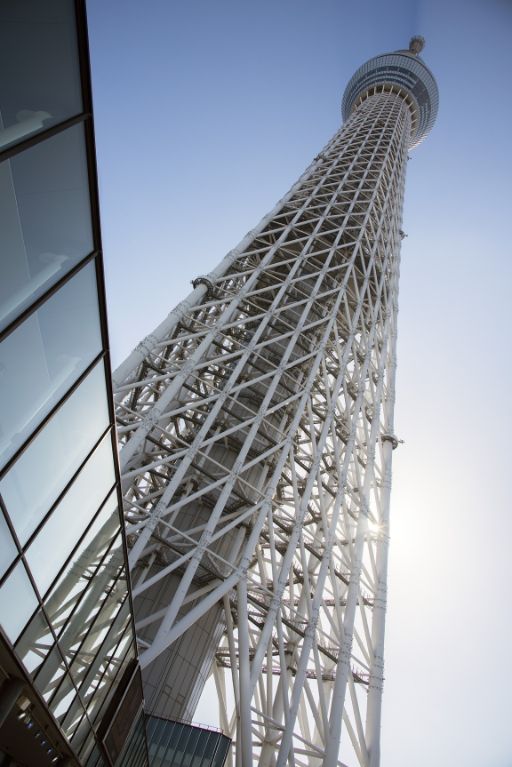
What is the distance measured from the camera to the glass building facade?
5750 millimetres

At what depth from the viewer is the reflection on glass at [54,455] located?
239 inches

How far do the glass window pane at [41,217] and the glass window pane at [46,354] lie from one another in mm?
254

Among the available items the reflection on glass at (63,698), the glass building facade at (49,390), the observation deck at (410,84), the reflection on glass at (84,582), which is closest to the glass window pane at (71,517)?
the glass building facade at (49,390)

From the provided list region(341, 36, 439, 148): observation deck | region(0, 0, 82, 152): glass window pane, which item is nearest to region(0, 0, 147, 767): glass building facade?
region(0, 0, 82, 152): glass window pane

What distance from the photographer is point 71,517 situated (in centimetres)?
748

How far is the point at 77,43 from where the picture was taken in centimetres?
616

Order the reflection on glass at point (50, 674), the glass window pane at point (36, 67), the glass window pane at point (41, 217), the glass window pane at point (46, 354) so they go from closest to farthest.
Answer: the glass window pane at point (36, 67) < the glass window pane at point (41, 217) < the glass window pane at point (46, 354) < the reflection on glass at point (50, 674)

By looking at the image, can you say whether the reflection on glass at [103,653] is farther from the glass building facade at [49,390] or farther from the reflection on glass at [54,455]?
the reflection on glass at [54,455]

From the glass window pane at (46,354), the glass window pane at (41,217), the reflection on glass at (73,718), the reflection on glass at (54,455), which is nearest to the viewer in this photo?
the glass window pane at (41,217)

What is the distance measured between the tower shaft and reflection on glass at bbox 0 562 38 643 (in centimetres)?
919

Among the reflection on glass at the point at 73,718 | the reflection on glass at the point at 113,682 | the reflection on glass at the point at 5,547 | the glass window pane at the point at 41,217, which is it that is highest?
the glass window pane at the point at 41,217

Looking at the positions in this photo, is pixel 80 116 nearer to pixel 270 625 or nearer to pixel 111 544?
pixel 111 544

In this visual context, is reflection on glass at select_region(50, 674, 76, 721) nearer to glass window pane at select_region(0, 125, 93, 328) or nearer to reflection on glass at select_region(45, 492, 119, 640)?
reflection on glass at select_region(45, 492, 119, 640)

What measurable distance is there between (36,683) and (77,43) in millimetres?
7486
